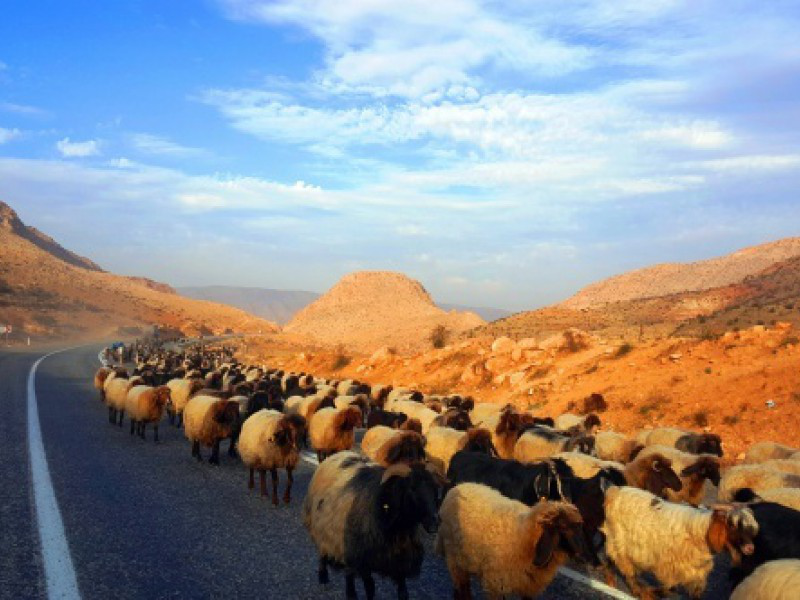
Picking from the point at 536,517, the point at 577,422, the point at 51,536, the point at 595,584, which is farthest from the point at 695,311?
the point at 51,536

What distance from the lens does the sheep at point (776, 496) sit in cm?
746

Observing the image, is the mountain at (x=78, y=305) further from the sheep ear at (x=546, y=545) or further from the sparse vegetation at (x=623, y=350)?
the sheep ear at (x=546, y=545)

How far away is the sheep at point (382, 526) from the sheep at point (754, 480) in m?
5.17

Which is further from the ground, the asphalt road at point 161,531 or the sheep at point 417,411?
the sheep at point 417,411

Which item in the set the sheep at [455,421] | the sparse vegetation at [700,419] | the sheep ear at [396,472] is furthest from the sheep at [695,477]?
the sparse vegetation at [700,419]

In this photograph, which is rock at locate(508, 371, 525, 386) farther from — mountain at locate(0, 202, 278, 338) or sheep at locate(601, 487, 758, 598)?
mountain at locate(0, 202, 278, 338)

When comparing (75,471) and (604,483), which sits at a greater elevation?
(604,483)

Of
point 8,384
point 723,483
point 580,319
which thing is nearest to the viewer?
point 723,483

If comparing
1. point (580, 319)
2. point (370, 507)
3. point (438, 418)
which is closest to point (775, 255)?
point (580, 319)

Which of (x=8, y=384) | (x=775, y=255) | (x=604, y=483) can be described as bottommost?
(x=8, y=384)

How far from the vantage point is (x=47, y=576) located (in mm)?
6426

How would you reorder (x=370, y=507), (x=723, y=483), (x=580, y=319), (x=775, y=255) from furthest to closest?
(x=775, y=255) < (x=580, y=319) < (x=723, y=483) < (x=370, y=507)

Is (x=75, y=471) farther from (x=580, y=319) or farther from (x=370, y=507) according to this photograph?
(x=580, y=319)

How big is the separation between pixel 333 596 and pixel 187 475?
19.9 ft
